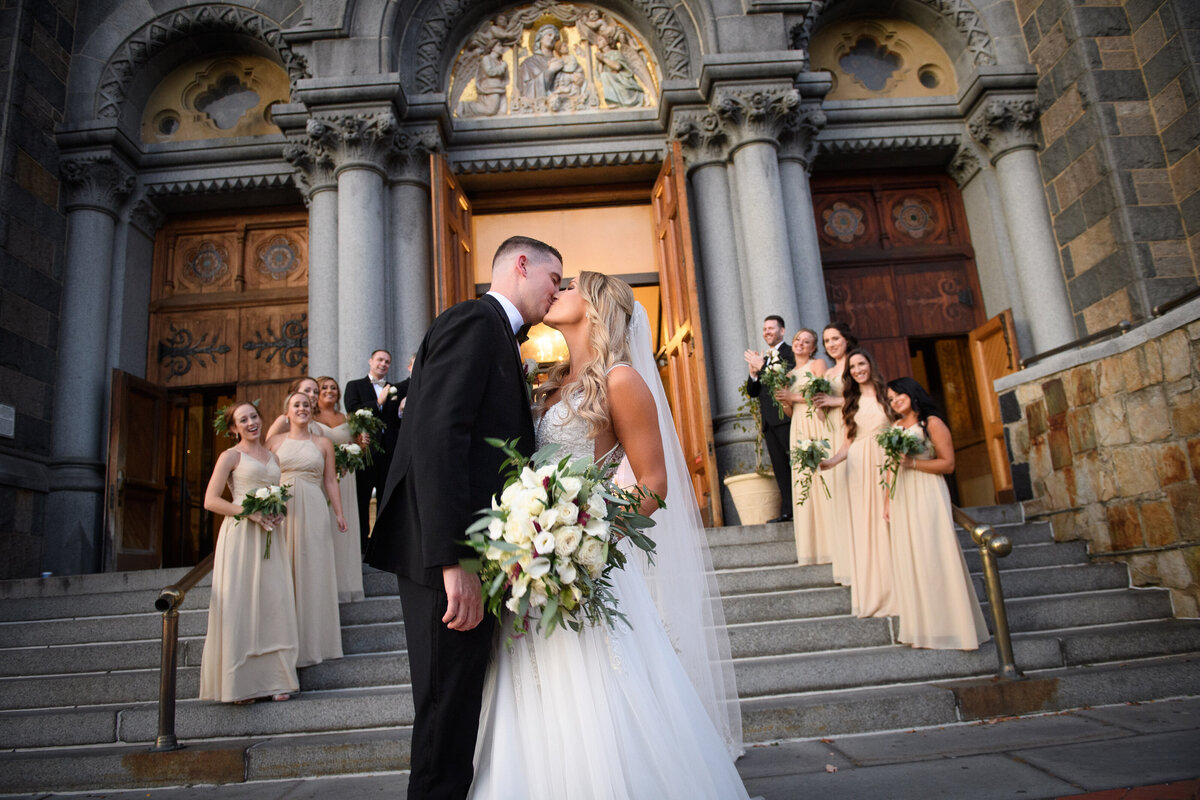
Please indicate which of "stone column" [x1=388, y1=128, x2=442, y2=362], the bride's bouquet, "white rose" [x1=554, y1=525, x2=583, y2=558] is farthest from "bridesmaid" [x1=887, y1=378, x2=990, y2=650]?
"stone column" [x1=388, y1=128, x2=442, y2=362]

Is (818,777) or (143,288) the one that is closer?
(818,777)

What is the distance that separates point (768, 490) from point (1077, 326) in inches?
190

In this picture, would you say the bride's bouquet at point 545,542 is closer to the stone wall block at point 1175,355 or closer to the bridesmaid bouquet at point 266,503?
the bridesmaid bouquet at point 266,503

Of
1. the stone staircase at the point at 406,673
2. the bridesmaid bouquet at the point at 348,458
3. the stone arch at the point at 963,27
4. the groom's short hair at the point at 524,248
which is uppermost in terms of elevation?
the stone arch at the point at 963,27

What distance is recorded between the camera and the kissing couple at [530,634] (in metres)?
2.18

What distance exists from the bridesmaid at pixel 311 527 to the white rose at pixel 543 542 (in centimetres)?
374

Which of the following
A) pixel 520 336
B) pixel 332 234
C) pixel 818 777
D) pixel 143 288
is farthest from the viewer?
pixel 143 288

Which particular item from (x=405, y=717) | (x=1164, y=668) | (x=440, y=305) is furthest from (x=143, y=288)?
(x=1164, y=668)

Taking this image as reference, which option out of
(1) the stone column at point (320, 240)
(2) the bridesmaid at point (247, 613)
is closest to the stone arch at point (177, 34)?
(1) the stone column at point (320, 240)

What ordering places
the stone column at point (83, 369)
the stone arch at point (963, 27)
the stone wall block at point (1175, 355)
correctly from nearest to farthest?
1. the stone wall block at point (1175, 355)
2. the stone column at point (83, 369)
3. the stone arch at point (963, 27)

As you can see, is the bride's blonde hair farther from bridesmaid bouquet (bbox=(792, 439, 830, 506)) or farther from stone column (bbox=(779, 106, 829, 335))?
stone column (bbox=(779, 106, 829, 335))

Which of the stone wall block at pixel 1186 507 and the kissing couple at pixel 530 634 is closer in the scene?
the kissing couple at pixel 530 634

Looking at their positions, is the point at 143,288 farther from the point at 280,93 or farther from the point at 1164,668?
the point at 1164,668

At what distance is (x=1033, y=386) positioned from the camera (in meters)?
7.25
